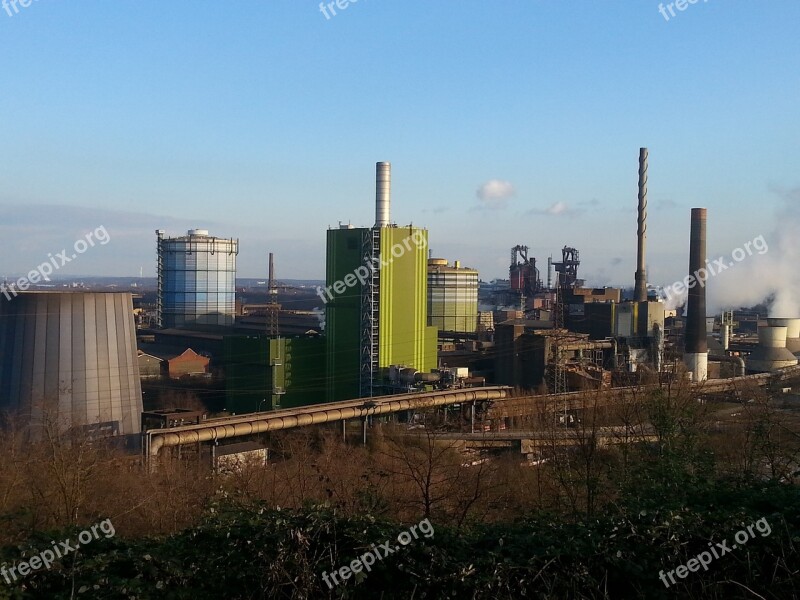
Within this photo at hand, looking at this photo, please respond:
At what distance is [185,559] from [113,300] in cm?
1050

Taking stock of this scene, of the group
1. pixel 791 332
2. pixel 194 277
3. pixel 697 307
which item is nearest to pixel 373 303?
pixel 697 307

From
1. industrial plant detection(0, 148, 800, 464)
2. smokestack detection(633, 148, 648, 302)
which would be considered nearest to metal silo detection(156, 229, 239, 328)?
industrial plant detection(0, 148, 800, 464)

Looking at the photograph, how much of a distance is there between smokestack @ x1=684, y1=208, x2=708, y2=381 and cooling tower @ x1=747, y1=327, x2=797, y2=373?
4.86 m

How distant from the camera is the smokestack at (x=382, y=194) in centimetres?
2283

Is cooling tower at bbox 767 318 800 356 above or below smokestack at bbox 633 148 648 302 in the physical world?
below

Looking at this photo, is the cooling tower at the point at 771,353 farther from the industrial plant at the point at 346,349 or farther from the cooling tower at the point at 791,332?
the cooling tower at the point at 791,332

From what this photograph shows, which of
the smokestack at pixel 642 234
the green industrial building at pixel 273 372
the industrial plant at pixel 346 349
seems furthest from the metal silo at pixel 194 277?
the smokestack at pixel 642 234

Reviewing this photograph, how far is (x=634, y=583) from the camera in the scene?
13.4ft

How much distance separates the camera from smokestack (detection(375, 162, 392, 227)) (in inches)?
899

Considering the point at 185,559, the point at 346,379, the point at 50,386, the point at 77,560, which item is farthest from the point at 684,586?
the point at 346,379

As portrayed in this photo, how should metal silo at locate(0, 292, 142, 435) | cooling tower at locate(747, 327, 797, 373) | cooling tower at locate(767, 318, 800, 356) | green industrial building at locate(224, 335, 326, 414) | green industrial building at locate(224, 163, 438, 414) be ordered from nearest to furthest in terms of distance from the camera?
metal silo at locate(0, 292, 142, 435) < green industrial building at locate(224, 335, 326, 414) < green industrial building at locate(224, 163, 438, 414) < cooling tower at locate(747, 327, 797, 373) < cooling tower at locate(767, 318, 800, 356)

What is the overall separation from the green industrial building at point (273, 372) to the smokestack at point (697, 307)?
12046 mm

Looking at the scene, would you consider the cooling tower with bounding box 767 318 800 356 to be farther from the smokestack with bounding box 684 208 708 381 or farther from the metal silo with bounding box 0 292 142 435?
the metal silo with bounding box 0 292 142 435

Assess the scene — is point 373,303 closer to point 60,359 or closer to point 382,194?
point 382,194
